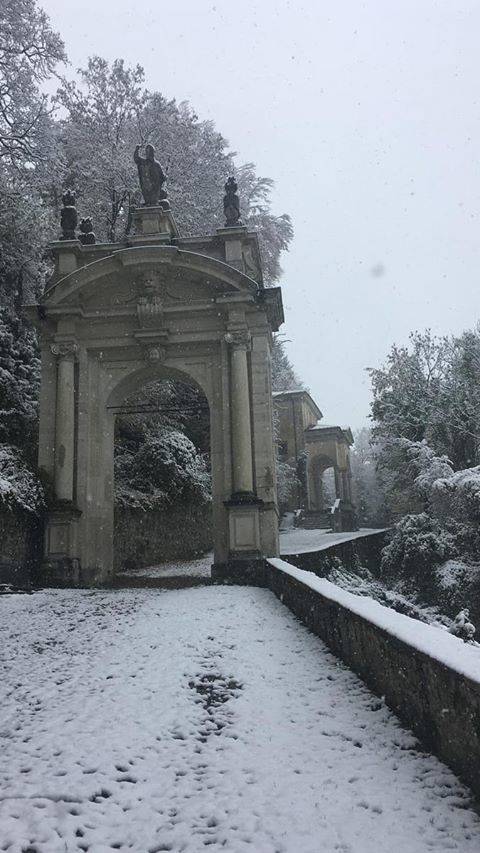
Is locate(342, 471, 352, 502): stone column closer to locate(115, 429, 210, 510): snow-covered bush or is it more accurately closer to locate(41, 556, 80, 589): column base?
locate(115, 429, 210, 510): snow-covered bush

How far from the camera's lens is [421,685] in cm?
349

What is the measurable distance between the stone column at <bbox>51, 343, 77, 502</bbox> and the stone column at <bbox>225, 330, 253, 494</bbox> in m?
3.46

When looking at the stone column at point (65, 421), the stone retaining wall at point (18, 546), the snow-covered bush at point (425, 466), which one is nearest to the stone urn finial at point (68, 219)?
the stone column at point (65, 421)

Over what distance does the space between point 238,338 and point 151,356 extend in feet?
6.56

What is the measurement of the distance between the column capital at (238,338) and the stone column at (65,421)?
3.41 m

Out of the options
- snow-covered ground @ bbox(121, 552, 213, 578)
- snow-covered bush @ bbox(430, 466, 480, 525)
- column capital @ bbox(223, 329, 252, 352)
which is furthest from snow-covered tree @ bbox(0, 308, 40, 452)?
snow-covered bush @ bbox(430, 466, 480, 525)

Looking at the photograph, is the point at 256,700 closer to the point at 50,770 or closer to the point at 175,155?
the point at 50,770

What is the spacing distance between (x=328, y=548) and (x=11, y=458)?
750 cm

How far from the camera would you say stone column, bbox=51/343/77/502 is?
44.7 ft

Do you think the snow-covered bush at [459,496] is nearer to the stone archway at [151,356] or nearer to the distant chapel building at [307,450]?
the stone archway at [151,356]


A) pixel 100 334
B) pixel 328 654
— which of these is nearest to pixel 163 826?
pixel 328 654

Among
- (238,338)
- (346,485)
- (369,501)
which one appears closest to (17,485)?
(238,338)

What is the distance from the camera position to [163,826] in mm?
2725

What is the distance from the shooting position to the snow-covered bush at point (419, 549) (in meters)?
19.6
